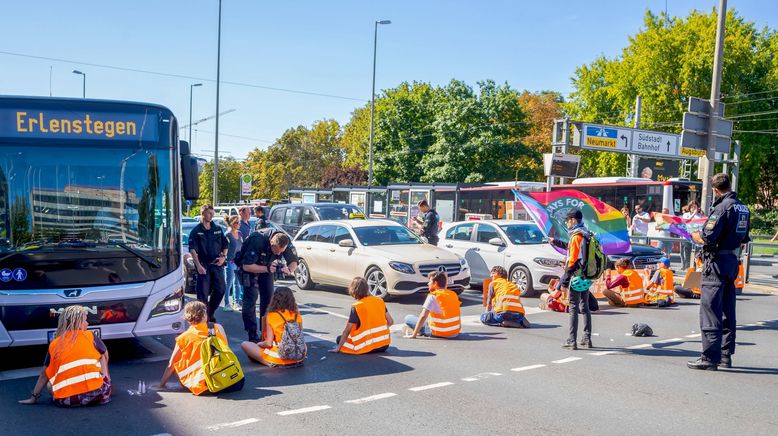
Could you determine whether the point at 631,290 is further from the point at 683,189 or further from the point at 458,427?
the point at 683,189

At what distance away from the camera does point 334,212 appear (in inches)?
755

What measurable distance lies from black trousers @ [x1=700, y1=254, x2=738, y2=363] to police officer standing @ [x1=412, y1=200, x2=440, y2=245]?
27.0 ft

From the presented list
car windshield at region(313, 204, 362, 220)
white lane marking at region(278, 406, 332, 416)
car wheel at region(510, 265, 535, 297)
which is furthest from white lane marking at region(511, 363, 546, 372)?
car windshield at region(313, 204, 362, 220)

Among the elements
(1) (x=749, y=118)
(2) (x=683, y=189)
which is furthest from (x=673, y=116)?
(2) (x=683, y=189)

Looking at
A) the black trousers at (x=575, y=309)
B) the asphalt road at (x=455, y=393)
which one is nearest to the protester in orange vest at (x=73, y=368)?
the asphalt road at (x=455, y=393)

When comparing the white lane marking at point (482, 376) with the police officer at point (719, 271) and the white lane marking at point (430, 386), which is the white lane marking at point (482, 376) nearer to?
the white lane marking at point (430, 386)

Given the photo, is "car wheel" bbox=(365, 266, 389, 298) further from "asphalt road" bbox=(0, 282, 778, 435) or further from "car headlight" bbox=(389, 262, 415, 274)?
"asphalt road" bbox=(0, 282, 778, 435)

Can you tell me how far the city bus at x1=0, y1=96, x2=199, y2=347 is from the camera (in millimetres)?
7184

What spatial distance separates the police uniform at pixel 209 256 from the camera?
9641 mm

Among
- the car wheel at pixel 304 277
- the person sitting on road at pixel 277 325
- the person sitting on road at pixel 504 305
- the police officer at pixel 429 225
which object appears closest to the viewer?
the person sitting on road at pixel 277 325

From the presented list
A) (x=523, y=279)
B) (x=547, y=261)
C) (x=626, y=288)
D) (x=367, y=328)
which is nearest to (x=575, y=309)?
(x=367, y=328)

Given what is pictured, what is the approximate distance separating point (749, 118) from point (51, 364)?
4582 cm

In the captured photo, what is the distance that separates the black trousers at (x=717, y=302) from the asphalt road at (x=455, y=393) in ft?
1.06

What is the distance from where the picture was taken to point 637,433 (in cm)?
555
